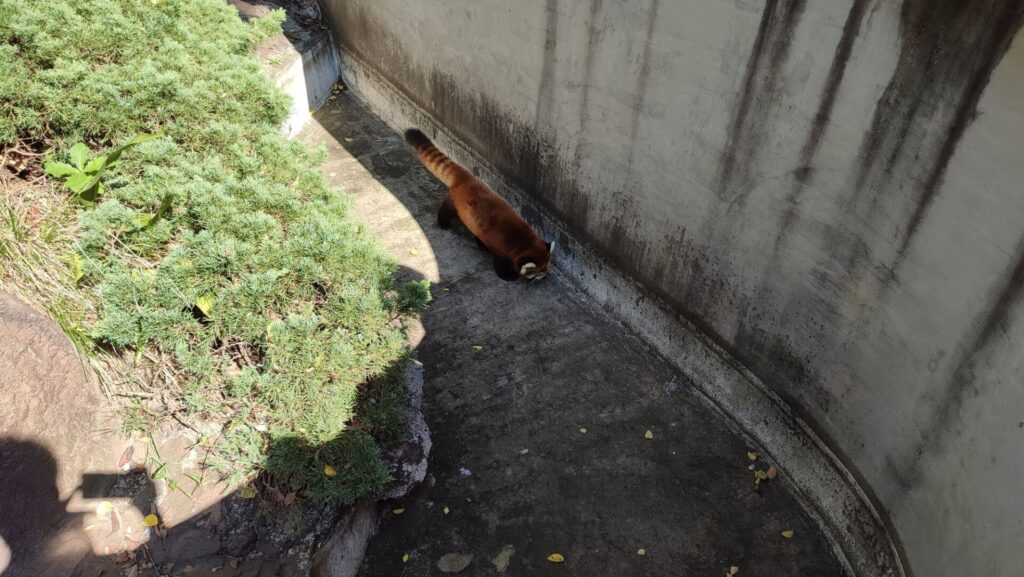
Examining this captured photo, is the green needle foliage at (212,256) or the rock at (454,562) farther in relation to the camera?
the rock at (454,562)

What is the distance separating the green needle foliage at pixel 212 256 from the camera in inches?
152

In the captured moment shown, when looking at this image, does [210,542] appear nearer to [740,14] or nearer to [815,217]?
[815,217]

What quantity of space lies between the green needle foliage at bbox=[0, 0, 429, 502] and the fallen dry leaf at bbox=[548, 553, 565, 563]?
51.6 inches

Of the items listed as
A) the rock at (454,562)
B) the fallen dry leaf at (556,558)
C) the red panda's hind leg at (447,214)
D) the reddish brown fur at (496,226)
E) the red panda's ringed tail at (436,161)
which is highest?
the red panda's ringed tail at (436,161)

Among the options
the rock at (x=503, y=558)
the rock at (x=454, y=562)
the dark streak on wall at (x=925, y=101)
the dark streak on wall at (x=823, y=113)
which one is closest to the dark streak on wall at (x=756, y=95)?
the dark streak on wall at (x=823, y=113)

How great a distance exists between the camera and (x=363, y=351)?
Result: 14.0ft

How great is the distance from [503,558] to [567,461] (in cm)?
95

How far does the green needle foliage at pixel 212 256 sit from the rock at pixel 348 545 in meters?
0.23

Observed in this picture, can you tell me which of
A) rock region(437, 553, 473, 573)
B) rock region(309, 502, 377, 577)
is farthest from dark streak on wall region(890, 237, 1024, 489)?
rock region(309, 502, 377, 577)

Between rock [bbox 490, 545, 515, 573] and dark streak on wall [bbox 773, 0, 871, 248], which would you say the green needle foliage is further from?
dark streak on wall [bbox 773, 0, 871, 248]

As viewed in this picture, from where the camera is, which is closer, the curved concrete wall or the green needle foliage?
the curved concrete wall

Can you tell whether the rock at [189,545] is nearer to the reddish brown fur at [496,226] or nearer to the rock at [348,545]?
the rock at [348,545]

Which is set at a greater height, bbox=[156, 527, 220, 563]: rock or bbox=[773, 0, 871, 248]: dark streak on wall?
bbox=[773, 0, 871, 248]: dark streak on wall

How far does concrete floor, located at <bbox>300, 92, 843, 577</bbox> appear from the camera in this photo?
14.3 feet
